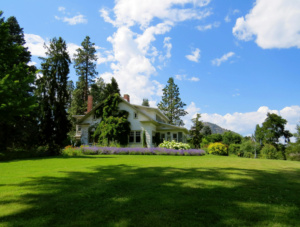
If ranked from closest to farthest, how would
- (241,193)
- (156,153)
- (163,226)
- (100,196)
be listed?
(163,226) → (100,196) → (241,193) → (156,153)

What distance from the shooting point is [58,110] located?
82.4ft

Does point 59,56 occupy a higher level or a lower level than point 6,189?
higher

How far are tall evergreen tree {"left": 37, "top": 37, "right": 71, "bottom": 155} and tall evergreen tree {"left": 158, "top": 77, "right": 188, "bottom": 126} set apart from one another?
30.9 m

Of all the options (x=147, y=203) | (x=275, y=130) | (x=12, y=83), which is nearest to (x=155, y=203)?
(x=147, y=203)

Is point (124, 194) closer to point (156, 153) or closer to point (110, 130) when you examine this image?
point (156, 153)

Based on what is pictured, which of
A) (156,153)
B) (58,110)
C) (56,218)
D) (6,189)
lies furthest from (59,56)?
(56,218)

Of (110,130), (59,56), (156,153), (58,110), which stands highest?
(59,56)

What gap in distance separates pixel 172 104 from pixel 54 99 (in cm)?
3298

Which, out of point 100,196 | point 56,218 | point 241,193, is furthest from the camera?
point 241,193

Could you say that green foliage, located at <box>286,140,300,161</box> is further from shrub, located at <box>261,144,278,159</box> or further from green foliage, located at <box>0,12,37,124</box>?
green foliage, located at <box>0,12,37,124</box>

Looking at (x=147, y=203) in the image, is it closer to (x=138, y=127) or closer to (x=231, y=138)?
(x=138, y=127)

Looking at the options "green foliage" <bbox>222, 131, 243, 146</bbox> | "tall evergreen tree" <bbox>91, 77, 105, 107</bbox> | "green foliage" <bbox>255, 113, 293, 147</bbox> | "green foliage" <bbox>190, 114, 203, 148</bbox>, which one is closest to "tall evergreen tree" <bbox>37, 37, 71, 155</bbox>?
"tall evergreen tree" <bbox>91, 77, 105, 107</bbox>

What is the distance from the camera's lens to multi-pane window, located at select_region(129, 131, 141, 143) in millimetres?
29166

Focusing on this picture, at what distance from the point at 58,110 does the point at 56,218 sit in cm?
2373
